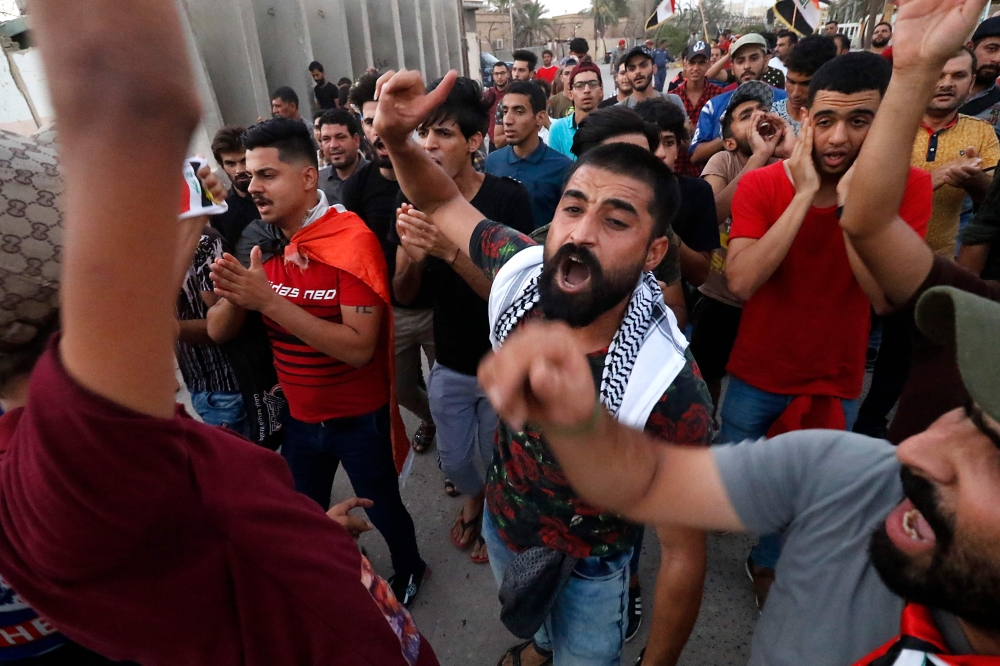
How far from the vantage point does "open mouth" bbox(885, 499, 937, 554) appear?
889 millimetres

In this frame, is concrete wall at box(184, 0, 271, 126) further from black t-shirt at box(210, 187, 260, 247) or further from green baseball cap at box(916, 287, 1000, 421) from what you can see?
green baseball cap at box(916, 287, 1000, 421)

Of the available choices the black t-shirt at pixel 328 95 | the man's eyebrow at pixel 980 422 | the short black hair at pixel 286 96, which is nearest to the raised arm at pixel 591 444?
the man's eyebrow at pixel 980 422

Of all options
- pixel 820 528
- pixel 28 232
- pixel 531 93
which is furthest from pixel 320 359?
pixel 531 93

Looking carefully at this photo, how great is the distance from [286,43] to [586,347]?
13841 millimetres

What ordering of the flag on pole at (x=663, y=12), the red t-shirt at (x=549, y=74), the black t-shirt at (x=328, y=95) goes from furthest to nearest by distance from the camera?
the red t-shirt at (x=549, y=74)
the flag on pole at (x=663, y=12)
the black t-shirt at (x=328, y=95)

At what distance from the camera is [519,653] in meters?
2.36

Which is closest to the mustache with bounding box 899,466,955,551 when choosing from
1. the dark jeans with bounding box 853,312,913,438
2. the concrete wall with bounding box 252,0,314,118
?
the dark jeans with bounding box 853,312,913,438

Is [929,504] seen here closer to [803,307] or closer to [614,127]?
[803,307]

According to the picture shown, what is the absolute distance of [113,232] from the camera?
440 mm

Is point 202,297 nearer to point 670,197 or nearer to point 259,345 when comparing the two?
point 259,345

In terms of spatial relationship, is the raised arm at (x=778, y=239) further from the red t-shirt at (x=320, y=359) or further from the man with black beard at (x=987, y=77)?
the man with black beard at (x=987, y=77)

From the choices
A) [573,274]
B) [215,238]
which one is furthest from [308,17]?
[573,274]

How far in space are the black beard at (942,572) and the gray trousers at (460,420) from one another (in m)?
1.90

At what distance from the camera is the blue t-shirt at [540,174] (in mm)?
3652
